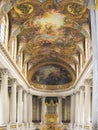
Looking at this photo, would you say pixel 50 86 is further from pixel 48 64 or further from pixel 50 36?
pixel 50 36

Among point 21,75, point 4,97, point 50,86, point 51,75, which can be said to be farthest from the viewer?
point 50,86

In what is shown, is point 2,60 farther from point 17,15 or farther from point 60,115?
point 60,115

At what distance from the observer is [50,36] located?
34.1 metres

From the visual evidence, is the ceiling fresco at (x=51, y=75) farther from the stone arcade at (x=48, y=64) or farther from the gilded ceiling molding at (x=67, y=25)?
the gilded ceiling molding at (x=67, y=25)

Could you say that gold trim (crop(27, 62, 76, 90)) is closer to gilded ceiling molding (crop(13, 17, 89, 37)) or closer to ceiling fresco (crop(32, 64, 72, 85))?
ceiling fresco (crop(32, 64, 72, 85))

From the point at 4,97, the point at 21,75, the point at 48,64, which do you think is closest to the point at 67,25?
the point at 21,75

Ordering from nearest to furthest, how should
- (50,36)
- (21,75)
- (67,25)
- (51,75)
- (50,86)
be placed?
(67,25) < (50,36) < (21,75) < (51,75) < (50,86)

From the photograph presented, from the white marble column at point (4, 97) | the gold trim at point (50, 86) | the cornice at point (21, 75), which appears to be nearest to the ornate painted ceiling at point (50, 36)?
the gold trim at point (50, 86)

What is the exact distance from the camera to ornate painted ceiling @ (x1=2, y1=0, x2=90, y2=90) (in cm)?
2553

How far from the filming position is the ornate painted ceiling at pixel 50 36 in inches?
1005

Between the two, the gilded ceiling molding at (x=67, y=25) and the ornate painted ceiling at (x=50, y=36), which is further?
the gilded ceiling molding at (x=67, y=25)

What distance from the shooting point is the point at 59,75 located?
47156 millimetres

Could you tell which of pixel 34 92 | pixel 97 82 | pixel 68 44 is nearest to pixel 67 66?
pixel 34 92

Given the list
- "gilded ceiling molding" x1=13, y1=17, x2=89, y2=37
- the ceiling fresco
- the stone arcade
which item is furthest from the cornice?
"gilded ceiling molding" x1=13, y1=17, x2=89, y2=37
